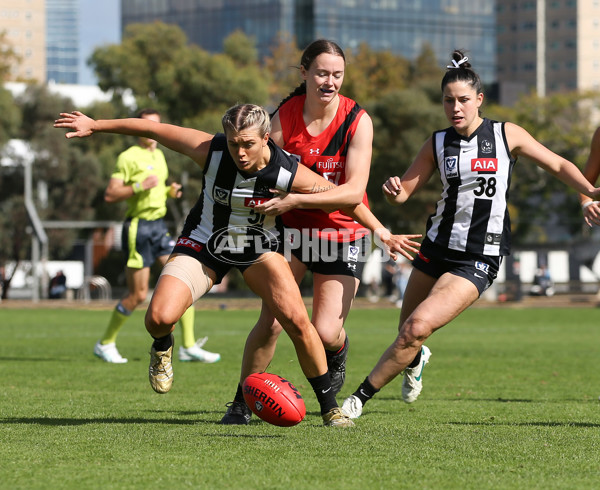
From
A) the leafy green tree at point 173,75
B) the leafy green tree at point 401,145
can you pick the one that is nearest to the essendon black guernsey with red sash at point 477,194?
the leafy green tree at point 401,145

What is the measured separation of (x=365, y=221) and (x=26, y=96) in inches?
1946

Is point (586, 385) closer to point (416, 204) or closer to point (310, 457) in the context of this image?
point (310, 457)

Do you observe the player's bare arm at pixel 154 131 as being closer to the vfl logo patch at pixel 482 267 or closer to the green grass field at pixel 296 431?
the green grass field at pixel 296 431

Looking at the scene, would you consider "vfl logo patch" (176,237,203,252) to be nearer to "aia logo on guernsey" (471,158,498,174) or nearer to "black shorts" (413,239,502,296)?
"black shorts" (413,239,502,296)

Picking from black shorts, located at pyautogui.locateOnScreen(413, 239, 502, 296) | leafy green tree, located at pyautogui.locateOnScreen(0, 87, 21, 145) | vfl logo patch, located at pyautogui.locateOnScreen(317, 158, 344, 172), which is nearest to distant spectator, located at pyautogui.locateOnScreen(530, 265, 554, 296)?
leafy green tree, located at pyautogui.locateOnScreen(0, 87, 21, 145)

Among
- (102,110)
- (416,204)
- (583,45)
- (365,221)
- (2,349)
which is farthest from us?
(583,45)

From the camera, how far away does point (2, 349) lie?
1480 centimetres

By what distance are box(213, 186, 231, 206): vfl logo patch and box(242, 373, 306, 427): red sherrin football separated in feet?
3.68

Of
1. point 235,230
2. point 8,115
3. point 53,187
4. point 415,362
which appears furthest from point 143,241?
point 53,187

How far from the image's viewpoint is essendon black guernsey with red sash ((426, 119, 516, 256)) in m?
7.39

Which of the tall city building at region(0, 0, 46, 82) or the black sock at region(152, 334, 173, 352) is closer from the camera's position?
the black sock at region(152, 334, 173, 352)

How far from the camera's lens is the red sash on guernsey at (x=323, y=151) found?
7.21 metres

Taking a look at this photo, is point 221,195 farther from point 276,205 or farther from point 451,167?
point 451,167

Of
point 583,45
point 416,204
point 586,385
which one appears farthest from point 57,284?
point 583,45
